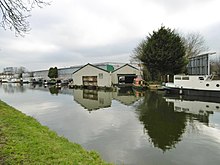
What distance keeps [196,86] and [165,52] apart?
9575mm

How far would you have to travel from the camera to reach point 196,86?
2002 cm

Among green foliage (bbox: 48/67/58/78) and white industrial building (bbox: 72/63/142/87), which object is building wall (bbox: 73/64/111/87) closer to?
white industrial building (bbox: 72/63/142/87)

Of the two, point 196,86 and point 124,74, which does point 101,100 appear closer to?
point 196,86

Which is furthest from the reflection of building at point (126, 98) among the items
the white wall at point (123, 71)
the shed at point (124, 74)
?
the shed at point (124, 74)

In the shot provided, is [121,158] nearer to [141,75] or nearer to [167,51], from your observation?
[167,51]

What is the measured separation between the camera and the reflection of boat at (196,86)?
18.4 m

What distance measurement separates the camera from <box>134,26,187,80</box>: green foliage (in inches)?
1118

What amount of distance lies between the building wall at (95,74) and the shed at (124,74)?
7.53 feet

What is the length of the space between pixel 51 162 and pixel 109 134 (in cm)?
430

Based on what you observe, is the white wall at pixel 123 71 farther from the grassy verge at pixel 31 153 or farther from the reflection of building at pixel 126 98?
the grassy verge at pixel 31 153

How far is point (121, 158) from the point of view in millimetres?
5801

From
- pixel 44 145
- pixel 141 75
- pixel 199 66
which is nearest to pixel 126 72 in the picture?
pixel 141 75

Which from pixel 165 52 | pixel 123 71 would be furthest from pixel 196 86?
pixel 123 71

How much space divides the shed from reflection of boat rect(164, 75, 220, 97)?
49.7 feet
